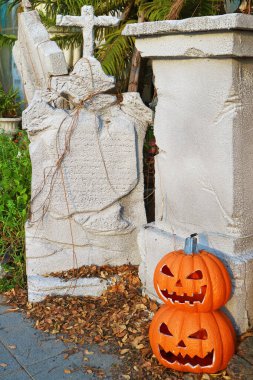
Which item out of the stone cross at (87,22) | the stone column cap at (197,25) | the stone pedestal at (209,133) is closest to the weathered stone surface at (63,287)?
the stone pedestal at (209,133)

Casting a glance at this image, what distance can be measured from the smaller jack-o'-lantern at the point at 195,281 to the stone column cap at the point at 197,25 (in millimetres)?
1174

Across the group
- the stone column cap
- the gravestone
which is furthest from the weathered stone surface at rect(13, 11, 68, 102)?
the stone column cap

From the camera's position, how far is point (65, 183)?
3.76m

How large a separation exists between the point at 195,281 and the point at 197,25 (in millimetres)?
1420

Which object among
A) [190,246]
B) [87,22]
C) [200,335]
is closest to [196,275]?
[190,246]

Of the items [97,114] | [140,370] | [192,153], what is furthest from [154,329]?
[97,114]

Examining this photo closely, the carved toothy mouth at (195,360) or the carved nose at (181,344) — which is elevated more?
the carved nose at (181,344)

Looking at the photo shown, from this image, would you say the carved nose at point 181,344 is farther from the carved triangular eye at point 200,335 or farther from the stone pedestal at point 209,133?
the stone pedestal at point 209,133

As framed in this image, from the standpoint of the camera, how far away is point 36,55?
4.71 m

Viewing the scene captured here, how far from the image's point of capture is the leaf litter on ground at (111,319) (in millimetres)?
3068

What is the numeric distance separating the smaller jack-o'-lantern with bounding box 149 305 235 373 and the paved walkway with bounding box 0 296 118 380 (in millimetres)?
361

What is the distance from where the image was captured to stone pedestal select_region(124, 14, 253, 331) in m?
2.96

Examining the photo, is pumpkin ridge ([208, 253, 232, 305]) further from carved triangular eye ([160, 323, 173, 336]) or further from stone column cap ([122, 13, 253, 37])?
stone column cap ([122, 13, 253, 37])

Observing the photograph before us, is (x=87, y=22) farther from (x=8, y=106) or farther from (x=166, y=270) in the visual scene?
(x=8, y=106)
